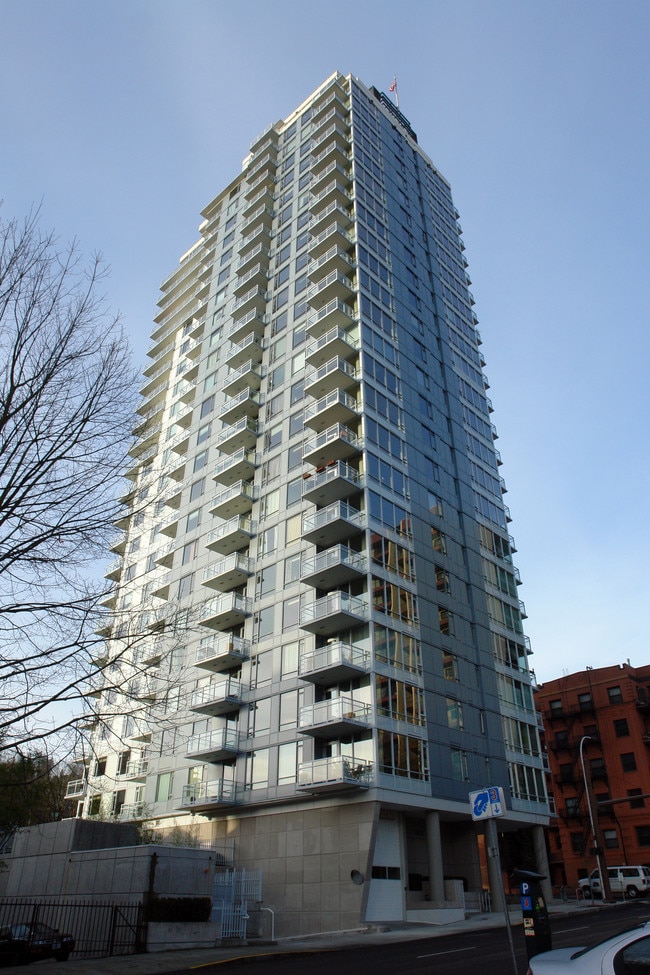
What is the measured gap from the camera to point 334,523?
32.4 m

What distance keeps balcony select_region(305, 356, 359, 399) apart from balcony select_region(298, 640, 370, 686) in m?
14.6

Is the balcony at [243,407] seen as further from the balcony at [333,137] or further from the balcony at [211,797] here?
the balcony at [211,797]

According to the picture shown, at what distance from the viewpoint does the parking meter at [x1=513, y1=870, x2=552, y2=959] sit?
1138 cm

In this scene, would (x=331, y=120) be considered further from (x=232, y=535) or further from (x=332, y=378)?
(x=232, y=535)

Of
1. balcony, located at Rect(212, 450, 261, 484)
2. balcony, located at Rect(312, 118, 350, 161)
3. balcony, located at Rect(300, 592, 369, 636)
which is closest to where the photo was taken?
balcony, located at Rect(300, 592, 369, 636)

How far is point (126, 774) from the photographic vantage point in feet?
136

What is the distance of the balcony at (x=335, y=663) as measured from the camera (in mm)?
29094

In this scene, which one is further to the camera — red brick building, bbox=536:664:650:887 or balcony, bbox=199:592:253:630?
red brick building, bbox=536:664:650:887

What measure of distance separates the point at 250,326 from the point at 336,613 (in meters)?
24.7

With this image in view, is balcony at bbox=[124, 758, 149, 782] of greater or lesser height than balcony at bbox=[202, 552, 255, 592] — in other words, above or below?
below

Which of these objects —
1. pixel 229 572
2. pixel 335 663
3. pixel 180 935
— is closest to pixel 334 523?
pixel 335 663

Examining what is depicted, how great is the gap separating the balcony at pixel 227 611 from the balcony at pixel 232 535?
329 cm

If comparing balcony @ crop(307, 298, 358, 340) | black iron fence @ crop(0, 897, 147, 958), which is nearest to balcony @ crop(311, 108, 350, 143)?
balcony @ crop(307, 298, 358, 340)

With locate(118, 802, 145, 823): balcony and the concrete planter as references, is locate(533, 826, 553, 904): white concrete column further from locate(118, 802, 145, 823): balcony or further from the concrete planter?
the concrete planter
